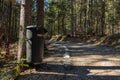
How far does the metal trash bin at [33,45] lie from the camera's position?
358 inches

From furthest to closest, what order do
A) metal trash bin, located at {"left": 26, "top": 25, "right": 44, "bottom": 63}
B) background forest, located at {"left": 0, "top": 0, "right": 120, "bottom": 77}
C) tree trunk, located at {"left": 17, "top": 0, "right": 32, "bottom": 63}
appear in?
background forest, located at {"left": 0, "top": 0, "right": 120, "bottom": 77}
tree trunk, located at {"left": 17, "top": 0, "right": 32, "bottom": 63}
metal trash bin, located at {"left": 26, "top": 25, "right": 44, "bottom": 63}

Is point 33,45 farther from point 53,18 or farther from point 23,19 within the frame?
point 53,18

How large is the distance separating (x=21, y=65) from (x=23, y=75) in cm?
53

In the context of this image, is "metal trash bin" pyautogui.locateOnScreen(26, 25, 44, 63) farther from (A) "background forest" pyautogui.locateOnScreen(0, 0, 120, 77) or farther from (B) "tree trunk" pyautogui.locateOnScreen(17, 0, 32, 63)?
(B) "tree trunk" pyautogui.locateOnScreen(17, 0, 32, 63)

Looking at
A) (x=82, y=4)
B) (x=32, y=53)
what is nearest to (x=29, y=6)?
(x=32, y=53)

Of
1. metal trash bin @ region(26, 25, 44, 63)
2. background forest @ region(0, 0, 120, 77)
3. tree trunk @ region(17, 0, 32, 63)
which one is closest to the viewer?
metal trash bin @ region(26, 25, 44, 63)

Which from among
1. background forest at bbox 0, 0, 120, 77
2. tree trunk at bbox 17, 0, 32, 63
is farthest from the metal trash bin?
tree trunk at bbox 17, 0, 32, 63

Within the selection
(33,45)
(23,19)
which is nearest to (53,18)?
(23,19)

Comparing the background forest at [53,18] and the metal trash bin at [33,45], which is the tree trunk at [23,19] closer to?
the background forest at [53,18]

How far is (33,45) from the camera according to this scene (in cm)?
912

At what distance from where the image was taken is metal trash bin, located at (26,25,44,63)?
9.10 meters

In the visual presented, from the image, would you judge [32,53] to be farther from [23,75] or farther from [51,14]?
[51,14]

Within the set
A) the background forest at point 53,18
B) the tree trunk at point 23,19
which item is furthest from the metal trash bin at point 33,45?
the tree trunk at point 23,19

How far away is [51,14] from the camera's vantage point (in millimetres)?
61938
